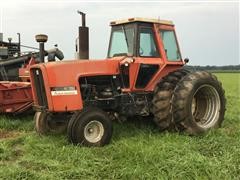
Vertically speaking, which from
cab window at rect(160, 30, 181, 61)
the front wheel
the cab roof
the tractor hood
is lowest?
the front wheel

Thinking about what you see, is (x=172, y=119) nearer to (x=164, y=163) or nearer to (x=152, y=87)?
(x=152, y=87)

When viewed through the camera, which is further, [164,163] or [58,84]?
[58,84]

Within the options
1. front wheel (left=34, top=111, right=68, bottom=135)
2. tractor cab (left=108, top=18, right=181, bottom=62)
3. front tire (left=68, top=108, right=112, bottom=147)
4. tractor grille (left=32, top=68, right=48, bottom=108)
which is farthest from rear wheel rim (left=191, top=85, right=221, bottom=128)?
tractor grille (left=32, top=68, right=48, bottom=108)

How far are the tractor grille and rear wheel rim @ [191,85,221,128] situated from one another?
316 centimetres

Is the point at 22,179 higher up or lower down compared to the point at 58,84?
lower down

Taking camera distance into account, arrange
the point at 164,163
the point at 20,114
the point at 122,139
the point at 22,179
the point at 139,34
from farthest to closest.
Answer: the point at 20,114, the point at 139,34, the point at 122,139, the point at 164,163, the point at 22,179

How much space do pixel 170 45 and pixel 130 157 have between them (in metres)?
3.48

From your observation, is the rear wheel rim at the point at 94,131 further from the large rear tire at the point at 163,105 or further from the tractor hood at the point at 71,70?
the large rear tire at the point at 163,105

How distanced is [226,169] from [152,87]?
130 inches

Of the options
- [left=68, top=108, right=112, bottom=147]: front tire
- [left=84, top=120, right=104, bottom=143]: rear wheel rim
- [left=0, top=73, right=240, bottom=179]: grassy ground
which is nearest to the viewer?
[left=0, top=73, right=240, bottom=179]: grassy ground

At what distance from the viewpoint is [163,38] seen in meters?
9.45

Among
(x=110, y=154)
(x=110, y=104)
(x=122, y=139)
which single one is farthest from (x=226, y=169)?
(x=110, y=104)

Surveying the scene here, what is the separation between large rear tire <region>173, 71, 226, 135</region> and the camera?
8773 mm

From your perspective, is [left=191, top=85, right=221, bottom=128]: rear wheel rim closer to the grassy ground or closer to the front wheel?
the grassy ground
